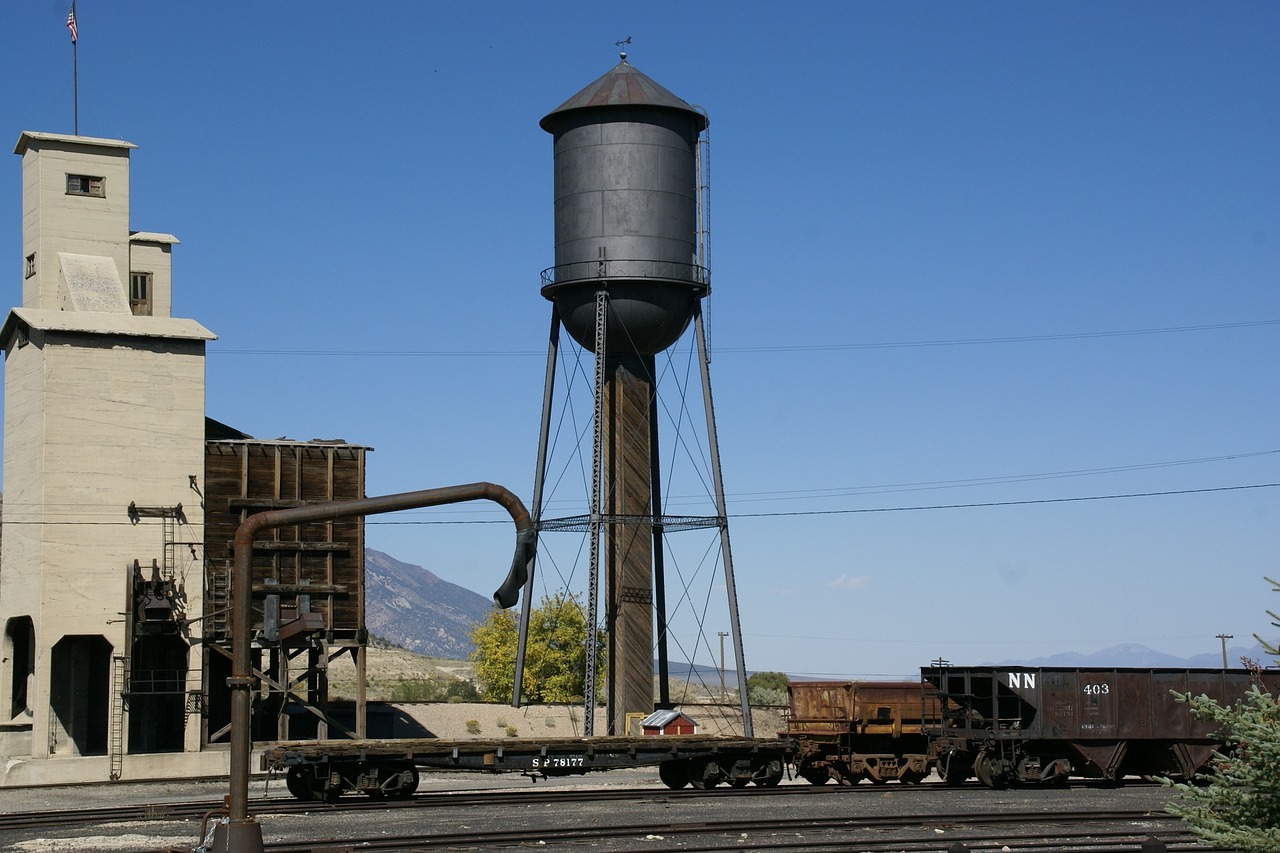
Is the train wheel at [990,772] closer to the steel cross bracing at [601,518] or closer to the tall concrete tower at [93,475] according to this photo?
the steel cross bracing at [601,518]

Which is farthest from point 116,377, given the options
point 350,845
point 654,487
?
point 350,845

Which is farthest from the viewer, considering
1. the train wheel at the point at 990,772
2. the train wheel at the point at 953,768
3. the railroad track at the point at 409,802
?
the train wheel at the point at 953,768

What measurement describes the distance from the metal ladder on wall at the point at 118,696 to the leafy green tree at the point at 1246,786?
34.0 meters

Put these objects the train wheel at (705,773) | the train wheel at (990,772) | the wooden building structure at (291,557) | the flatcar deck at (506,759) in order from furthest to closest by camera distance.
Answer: the wooden building structure at (291,557) < the train wheel at (990,772) < the train wheel at (705,773) < the flatcar deck at (506,759)

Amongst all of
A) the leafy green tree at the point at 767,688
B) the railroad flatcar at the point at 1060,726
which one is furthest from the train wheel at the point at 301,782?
the leafy green tree at the point at 767,688

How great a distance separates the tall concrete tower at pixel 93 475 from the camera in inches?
1703

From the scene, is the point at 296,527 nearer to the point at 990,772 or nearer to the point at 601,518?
the point at 601,518

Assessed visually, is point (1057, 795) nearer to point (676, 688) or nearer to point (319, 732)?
point (319, 732)

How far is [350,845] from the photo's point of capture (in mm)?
21562

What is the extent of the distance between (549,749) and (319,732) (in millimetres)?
17476

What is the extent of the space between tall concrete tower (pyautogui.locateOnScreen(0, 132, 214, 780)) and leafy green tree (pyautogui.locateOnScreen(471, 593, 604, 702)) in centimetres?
2387

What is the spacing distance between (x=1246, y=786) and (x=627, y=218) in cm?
2968

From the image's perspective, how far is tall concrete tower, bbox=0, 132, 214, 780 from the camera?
43.2 metres

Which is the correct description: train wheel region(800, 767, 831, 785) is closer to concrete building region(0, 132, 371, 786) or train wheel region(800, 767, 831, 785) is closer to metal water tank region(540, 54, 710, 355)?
metal water tank region(540, 54, 710, 355)
